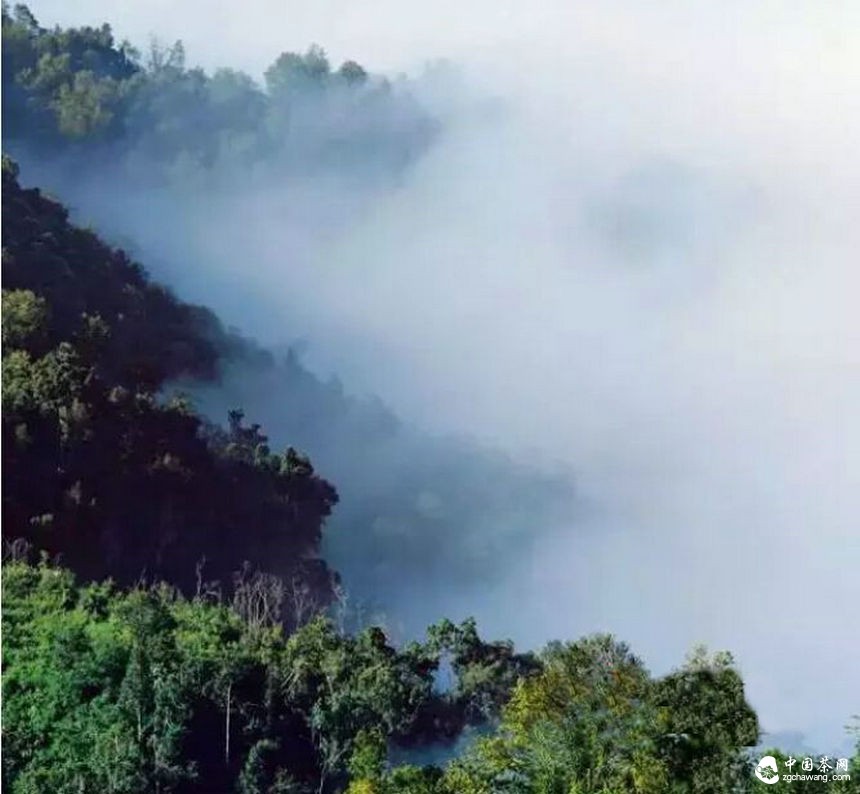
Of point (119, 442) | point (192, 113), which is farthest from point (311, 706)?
point (192, 113)

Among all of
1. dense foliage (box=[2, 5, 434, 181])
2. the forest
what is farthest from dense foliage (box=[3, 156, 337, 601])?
dense foliage (box=[2, 5, 434, 181])

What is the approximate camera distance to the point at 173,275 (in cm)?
1160

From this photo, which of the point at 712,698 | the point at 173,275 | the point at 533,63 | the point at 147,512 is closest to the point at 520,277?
the point at 533,63

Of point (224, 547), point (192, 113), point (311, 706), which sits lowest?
point (311, 706)

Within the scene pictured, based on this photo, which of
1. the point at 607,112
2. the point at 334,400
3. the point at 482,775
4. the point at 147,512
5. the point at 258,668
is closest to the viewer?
the point at 482,775

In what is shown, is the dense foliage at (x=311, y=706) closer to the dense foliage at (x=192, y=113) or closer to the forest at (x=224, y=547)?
the forest at (x=224, y=547)

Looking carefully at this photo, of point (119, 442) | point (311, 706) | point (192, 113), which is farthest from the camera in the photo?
point (192, 113)

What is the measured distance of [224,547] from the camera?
10.5 m

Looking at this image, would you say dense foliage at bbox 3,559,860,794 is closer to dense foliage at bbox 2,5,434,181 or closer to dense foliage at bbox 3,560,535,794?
dense foliage at bbox 3,560,535,794

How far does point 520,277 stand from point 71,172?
3.33 metres

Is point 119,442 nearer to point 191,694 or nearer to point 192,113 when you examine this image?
point 191,694

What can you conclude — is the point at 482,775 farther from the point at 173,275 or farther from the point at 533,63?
the point at 533,63

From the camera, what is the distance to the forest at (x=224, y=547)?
8750 mm

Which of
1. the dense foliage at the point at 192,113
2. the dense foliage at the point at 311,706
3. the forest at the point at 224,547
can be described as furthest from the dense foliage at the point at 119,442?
the dense foliage at the point at 192,113
